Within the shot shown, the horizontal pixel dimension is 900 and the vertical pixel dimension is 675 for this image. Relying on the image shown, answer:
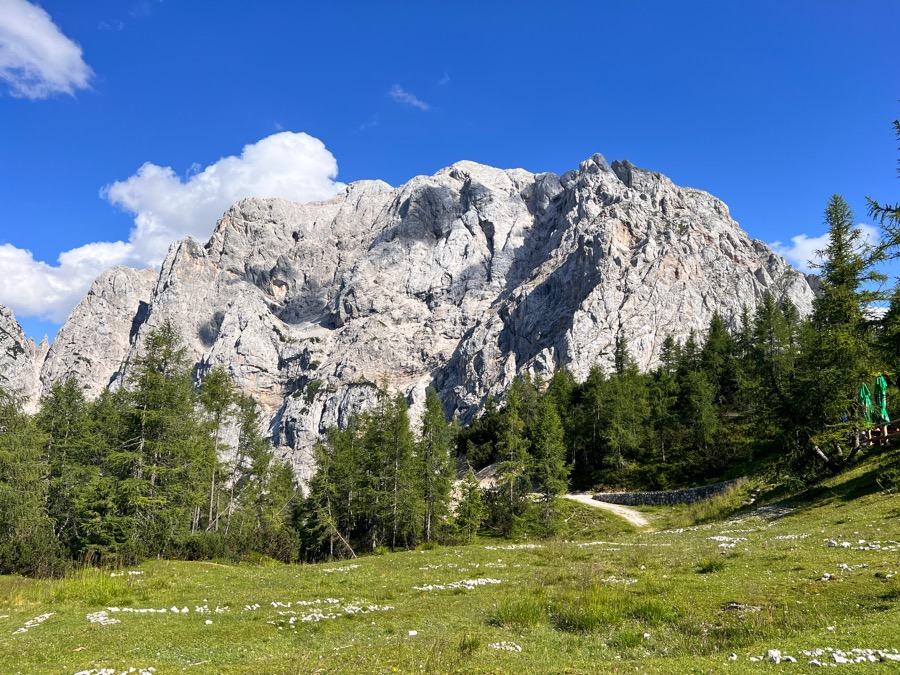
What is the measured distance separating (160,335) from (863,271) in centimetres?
4932

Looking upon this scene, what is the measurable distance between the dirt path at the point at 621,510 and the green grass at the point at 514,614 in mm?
26732

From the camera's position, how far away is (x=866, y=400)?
115 ft

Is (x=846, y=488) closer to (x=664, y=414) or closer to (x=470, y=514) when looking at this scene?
(x=470, y=514)

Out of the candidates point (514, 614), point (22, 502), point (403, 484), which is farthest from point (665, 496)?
point (22, 502)

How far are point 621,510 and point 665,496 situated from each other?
19.3 ft

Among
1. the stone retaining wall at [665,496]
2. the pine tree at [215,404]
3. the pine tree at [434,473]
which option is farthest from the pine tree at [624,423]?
the pine tree at [215,404]

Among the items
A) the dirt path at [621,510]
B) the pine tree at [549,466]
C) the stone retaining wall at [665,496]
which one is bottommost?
the dirt path at [621,510]

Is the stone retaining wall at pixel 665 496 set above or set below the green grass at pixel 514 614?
below

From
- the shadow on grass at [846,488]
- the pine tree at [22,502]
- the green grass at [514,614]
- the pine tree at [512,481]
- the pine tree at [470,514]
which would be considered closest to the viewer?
the green grass at [514,614]

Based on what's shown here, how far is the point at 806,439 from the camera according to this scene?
1396 inches

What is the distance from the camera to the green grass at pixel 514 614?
10258 mm

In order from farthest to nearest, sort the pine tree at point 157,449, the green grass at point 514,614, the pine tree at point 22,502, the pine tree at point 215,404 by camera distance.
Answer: the pine tree at point 215,404, the pine tree at point 157,449, the pine tree at point 22,502, the green grass at point 514,614

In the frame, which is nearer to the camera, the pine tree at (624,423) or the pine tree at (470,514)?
the pine tree at (470,514)

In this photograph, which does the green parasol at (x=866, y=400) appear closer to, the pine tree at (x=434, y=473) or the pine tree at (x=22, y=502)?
the pine tree at (x=434, y=473)
